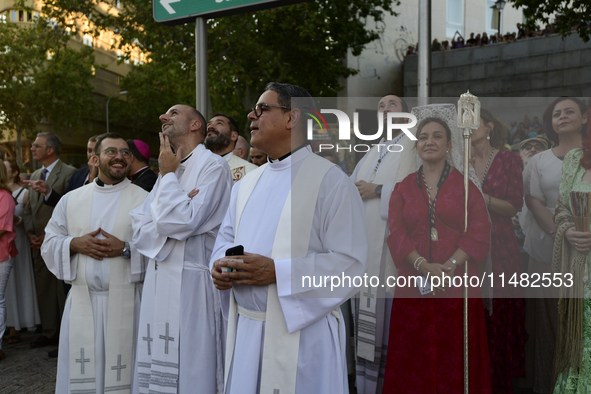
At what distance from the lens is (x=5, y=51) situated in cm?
2369

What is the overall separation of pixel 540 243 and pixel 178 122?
2.86m

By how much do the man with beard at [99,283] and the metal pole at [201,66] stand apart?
147 cm

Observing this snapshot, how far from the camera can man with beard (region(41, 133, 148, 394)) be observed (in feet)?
12.4

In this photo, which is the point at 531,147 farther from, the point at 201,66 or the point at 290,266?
the point at 201,66

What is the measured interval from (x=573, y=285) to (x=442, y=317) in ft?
2.77

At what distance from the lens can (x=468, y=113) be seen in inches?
126

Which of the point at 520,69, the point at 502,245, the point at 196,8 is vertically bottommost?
the point at 502,245

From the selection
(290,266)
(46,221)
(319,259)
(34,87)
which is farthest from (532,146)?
(34,87)

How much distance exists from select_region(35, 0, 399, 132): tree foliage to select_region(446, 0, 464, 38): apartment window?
320cm

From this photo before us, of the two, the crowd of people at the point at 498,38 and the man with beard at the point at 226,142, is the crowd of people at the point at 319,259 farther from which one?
the crowd of people at the point at 498,38

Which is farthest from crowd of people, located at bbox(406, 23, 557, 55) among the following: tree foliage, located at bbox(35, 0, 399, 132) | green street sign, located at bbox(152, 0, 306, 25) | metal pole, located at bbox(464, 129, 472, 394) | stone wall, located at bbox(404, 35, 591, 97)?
metal pole, located at bbox(464, 129, 472, 394)

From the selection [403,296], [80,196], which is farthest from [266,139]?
[80,196]

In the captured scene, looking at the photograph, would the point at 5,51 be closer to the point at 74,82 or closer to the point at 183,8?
the point at 74,82

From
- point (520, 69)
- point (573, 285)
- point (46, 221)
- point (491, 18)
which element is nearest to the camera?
point (573, 285)
